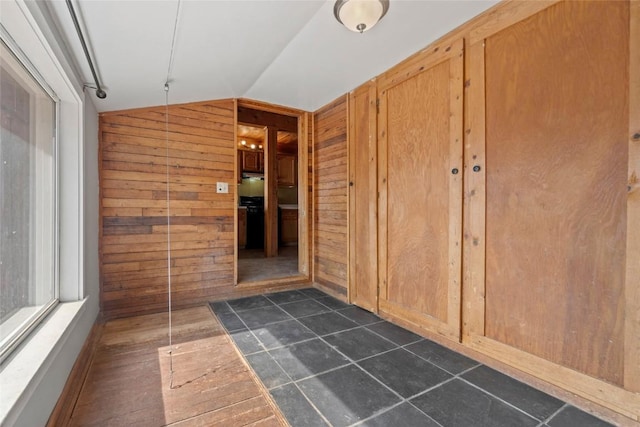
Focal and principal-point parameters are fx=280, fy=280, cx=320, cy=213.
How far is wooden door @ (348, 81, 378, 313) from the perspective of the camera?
258cm

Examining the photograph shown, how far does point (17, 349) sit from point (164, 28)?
1710 mm

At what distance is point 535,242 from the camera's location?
1524 millimetres

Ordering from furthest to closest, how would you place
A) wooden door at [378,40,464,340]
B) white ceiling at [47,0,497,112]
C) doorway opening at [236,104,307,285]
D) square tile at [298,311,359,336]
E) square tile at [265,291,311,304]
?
doorway opening at [236,104,307,285] → square tile at [265,291,311,304] → square tile at [298,311,359,336] → wooden door at [378,40,464,340] → white ceiling at [47,0,497,112]

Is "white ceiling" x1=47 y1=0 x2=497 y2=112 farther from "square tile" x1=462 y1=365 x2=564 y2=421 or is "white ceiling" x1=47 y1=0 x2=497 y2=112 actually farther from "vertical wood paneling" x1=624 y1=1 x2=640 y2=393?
"square tile" x1=462 y1=365 x2=564 y2=421

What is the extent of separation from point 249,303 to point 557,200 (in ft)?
8.61

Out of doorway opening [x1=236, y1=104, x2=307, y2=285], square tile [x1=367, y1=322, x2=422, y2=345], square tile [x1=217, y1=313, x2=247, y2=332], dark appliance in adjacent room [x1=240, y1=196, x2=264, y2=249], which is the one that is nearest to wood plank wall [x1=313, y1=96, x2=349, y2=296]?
doorway opening [x1=236, y1=104, x2=307, y2=285]

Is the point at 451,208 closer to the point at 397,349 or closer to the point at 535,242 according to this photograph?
the point at 535,242

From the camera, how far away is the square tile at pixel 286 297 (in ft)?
9.75

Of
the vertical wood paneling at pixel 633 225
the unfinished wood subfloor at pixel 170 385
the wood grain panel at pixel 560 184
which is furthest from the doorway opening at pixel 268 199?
the vertical wood paneling at pixel 633 225

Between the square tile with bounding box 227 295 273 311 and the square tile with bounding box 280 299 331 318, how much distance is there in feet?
0.74

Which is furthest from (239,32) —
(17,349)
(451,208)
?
(17,349)

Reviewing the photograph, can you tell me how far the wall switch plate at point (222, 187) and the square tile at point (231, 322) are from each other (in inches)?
49.5

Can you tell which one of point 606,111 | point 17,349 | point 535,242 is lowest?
point 17,349

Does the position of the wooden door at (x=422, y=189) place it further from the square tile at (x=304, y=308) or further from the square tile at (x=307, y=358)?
the square tile at (x=307, y=358)
